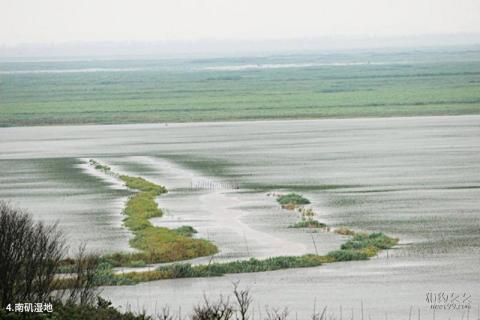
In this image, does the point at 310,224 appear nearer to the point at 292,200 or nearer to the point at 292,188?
the point at 292,200

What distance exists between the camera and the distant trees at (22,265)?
25.6 meters

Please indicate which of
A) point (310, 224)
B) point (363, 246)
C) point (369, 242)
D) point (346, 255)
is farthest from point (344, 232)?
point (346, 255)

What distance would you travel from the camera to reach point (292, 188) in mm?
58969

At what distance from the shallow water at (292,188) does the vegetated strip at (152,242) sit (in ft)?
2.15

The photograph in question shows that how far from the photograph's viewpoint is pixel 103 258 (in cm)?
3966

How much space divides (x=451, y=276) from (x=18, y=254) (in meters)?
14.2

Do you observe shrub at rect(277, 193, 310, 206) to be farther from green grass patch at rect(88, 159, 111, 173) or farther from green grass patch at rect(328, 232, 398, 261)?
green grass patch at rect(88, 159, 111, 173)

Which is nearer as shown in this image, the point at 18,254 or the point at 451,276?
the point at 18,254

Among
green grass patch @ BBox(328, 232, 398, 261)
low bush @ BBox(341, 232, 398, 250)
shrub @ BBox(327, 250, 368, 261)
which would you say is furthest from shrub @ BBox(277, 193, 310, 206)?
shrub @ BBox(327, 250, 368, 261)

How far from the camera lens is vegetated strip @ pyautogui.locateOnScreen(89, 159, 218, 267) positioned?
132 ft

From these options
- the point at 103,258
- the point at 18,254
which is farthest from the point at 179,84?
the point at 18,254

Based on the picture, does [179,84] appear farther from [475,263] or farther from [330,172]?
[475,263]

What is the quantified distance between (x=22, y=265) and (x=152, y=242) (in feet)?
53.4

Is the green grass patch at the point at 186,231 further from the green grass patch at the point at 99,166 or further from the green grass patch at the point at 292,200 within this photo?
the green grass patch at the point at 99,166
